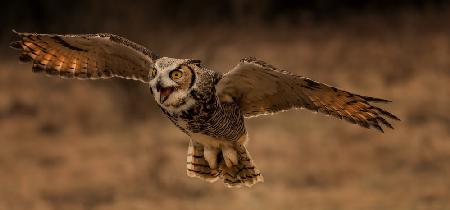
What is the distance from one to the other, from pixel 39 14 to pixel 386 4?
7.60 feet

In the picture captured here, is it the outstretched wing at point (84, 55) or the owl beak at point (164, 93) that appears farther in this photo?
the outstretched wing at point (84, 55)

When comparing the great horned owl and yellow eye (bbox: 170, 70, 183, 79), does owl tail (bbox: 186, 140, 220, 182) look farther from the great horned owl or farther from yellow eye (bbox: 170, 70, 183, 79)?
yellow eye (bbox: 170, 70, 183, 79)

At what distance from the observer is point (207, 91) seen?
2.30m

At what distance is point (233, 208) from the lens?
423cm

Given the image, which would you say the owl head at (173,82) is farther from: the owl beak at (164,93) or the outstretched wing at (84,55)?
the outstretched wing at (84,55)

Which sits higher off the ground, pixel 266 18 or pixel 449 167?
pixel 266 18

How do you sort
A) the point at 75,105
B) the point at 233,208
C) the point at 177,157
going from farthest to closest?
the point at 75,105, the point at 177,157, the point at 233,208

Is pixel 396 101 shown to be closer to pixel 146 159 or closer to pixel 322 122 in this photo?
pixel 322 122

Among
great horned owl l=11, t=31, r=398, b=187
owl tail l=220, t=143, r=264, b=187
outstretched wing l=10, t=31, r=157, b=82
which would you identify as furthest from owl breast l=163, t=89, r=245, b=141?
outstretched wing l=10, t=31, r=157, b=82

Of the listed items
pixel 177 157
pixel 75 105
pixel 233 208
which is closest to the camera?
pixel 233 208

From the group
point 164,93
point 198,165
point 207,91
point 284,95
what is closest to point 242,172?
point 198,165

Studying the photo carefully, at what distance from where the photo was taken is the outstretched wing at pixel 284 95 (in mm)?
2266

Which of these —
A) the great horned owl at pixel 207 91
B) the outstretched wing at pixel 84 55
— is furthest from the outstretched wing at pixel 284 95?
the outstretched wing at pixel 84 55

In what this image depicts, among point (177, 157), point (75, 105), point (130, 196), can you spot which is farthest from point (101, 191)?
point (75, 105)
